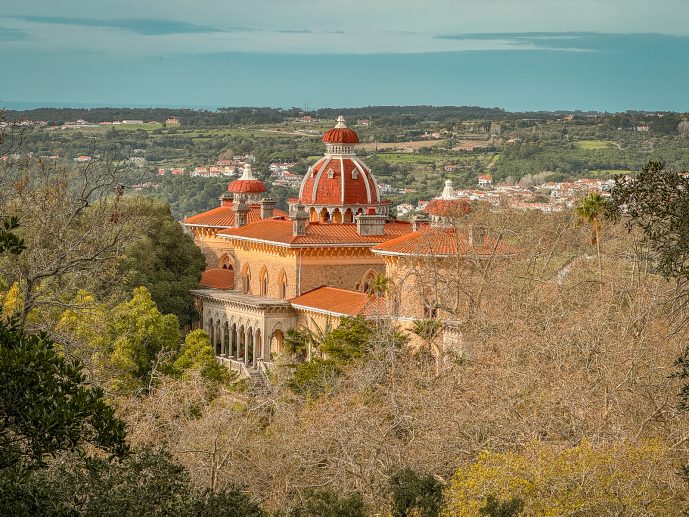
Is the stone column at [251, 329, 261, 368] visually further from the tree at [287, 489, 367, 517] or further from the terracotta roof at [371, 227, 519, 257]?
the tree at [287, 489, 367, 517]

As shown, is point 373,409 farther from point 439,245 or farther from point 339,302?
point 339,302

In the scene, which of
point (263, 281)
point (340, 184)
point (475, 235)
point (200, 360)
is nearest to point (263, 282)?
point (263, 281)

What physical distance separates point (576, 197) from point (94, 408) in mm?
39313

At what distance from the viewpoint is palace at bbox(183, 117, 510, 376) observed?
50781 millimetres

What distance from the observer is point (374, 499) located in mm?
25797

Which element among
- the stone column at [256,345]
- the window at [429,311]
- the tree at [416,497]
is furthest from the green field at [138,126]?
the tree at [416,497]

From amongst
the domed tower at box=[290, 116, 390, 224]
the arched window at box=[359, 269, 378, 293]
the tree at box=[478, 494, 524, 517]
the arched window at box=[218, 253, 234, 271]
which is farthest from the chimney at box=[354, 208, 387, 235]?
the tree at box=[478, 494, 524, 517]

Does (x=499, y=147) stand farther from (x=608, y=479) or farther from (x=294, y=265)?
(x=608, y=479)

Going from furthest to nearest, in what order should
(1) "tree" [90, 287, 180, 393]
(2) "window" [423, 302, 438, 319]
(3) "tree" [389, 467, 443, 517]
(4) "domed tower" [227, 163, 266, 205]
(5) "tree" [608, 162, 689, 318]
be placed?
(4) "domed tower" [227, 163, 266, 205], (2) "window" [423, 302, 438, 319], (1) "tree" [90, 287, 180, 393], (3) "tree" [389, 467, 443, 517], (5) "tree" [608, 162, 689, 318]

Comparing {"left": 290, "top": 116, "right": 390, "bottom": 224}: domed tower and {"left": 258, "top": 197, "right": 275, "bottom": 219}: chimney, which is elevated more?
{"left": 290, "top": 116, "right": 390, "bottom": 224}: domed tower

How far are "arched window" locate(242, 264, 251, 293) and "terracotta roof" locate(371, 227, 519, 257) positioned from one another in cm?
910

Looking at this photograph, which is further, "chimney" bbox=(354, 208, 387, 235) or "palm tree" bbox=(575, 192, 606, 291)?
"chimney" bbox=(354, 208, 387, 235)

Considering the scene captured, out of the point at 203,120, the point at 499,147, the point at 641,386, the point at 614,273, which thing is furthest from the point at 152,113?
the point at 641,386

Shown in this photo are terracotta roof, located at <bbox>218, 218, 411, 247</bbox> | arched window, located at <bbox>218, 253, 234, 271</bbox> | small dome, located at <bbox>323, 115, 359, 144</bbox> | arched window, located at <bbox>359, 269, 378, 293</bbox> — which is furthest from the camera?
arched window, located at <bbox>218, 253, 234, 271</bbox>
